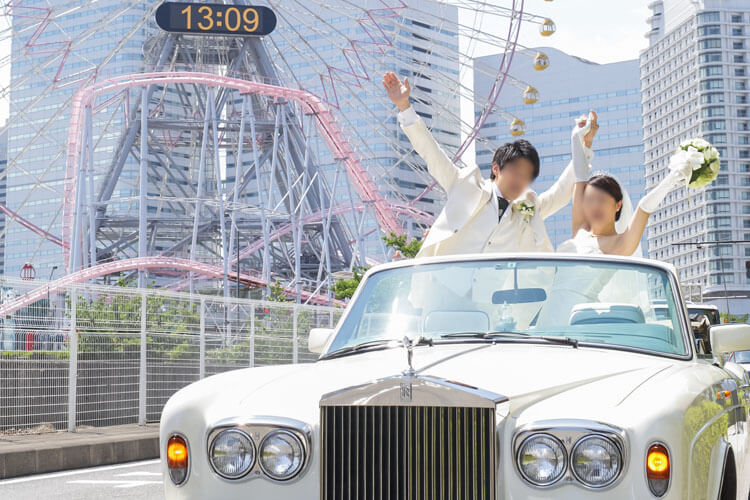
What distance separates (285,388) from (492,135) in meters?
145

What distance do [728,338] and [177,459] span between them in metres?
2.27

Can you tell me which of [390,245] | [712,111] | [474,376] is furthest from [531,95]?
[712,111]

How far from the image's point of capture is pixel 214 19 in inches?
1868

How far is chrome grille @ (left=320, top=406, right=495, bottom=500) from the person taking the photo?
2.91m

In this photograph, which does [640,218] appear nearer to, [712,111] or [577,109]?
[712,111]

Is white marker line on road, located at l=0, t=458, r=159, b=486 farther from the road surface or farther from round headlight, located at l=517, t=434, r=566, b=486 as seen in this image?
round headlight, located at l=517, t=434, r=566, b=486

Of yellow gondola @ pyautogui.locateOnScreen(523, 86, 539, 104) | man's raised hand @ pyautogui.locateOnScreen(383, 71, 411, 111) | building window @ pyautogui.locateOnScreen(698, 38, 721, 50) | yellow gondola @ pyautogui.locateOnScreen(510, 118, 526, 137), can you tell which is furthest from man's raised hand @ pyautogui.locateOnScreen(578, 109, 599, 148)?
building window @ pyautogui.locateOnScreen(698, 38, 721, 50)

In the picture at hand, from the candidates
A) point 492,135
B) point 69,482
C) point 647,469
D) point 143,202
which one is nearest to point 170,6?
point 143,202

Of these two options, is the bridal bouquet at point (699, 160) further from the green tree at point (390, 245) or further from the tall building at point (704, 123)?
the tall building at point (704, 123)

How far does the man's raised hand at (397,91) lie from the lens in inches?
253

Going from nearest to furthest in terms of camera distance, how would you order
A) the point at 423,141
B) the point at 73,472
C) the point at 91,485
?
the point at 423,141, the point at 91,485, the point at 73,472

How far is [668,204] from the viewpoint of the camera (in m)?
146

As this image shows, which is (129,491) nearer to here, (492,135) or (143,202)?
(143,202)

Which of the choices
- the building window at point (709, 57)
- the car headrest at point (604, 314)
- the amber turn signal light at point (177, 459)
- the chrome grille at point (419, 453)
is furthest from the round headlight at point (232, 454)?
the building window at point (709, 57)
